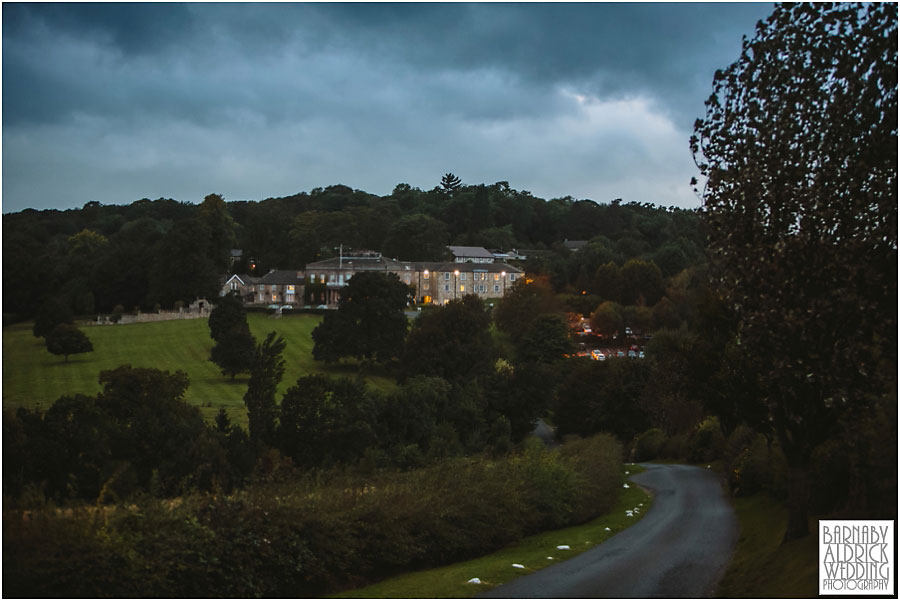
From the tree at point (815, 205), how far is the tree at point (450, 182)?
182325 millimetres

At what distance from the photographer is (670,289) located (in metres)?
83.3

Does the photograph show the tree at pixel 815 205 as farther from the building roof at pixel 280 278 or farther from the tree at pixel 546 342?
the building roof at pixel 280 278

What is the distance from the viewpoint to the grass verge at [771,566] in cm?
1109

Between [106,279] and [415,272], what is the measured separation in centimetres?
4497

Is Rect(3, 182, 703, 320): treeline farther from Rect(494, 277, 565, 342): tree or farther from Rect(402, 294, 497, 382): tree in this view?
Rect(402, 294, 497, 382): tree

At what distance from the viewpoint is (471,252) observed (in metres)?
136

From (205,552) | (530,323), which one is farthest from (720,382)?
(530,323)

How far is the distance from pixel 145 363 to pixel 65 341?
580 centimetres

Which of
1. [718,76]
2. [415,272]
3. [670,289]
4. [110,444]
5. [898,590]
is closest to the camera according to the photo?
[898,590]

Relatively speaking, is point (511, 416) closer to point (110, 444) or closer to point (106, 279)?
point (110, 444)

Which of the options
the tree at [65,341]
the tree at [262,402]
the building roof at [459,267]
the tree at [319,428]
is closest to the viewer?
the tree at [262,402]

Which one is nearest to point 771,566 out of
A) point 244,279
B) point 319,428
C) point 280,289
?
point 319,428

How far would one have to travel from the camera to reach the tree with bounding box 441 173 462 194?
194250 mm

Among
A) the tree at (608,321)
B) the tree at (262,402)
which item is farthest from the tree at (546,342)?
the tree at (262,402)
